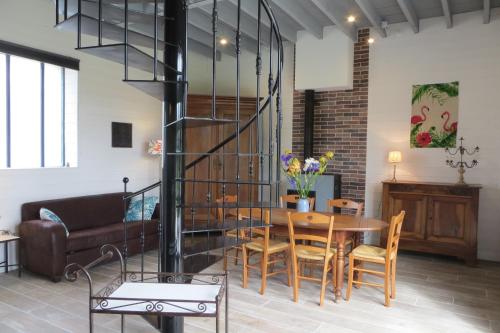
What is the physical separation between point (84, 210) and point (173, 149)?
8.58 feet

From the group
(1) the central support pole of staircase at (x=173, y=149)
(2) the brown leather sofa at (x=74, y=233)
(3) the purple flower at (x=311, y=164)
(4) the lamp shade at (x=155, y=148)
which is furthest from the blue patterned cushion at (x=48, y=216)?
(3) the purple flower at (x=311, y=164)

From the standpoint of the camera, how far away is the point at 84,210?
15.8 ft

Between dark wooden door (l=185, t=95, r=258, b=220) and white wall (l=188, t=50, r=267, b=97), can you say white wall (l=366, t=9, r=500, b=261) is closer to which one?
dark wooden door (l=185, t=95, r=258, b=220)

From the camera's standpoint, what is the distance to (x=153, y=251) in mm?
5277

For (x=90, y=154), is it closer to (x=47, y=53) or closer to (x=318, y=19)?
(x=47, y=53)

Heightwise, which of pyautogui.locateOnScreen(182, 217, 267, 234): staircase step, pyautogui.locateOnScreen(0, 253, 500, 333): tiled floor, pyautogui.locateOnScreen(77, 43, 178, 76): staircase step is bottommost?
pyautogui.locateOnScreen(0, 253, 500, 333): tiled floor

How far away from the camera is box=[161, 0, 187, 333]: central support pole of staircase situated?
272 centimetres

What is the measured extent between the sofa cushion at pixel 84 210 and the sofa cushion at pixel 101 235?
0.19m

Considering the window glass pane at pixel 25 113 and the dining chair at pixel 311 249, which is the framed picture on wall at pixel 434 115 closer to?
the dining chair at pixel 311 249

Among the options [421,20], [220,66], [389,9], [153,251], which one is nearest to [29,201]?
[153,251]

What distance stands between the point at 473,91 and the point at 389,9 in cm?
156

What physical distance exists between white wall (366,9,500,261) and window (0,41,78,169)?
167 inches

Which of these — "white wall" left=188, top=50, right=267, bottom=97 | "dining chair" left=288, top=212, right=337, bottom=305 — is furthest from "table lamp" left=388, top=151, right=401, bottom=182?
"white wall" left=188, top=50, right=267, bottom=97

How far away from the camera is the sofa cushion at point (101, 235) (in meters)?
4.09
